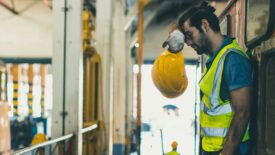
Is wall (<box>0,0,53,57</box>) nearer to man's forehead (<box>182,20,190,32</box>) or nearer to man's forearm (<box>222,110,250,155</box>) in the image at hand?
man's forehead (<box>182,20,190,32</box>)

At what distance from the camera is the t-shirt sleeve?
216cm

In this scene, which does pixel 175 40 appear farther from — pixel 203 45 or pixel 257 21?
pixel 257 21

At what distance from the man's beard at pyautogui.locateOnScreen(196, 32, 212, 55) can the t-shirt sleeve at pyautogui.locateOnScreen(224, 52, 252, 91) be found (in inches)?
10.5

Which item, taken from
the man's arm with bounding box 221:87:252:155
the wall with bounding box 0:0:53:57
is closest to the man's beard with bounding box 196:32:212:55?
the man's arm with bounding box 221:87:252:155

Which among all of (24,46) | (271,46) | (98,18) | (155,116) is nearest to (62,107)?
(271,46)

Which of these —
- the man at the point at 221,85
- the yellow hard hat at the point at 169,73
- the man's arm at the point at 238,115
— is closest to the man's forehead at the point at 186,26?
the man at the point at 221,85

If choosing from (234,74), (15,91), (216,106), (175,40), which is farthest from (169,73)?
(15,91)

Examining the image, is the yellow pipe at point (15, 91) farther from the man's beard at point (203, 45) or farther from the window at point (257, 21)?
the window at point (257, 21)

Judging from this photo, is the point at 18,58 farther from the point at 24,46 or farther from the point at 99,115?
the point at 99,115

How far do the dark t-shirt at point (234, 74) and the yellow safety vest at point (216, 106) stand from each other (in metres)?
0.03

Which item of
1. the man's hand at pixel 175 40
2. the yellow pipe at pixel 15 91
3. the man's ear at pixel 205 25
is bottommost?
the yellow pipe at pixel 15 91

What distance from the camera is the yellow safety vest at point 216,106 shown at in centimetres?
228

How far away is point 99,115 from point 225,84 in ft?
15.8

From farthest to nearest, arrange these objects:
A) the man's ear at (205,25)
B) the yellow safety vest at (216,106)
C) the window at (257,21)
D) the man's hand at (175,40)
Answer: the man's hand at (175,40)
the man's ear at (205,25)
the yellow safety vest at (216,106)
the window at (257,21)
